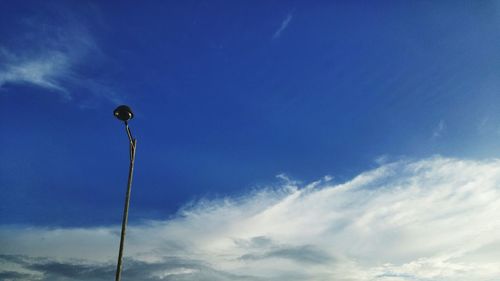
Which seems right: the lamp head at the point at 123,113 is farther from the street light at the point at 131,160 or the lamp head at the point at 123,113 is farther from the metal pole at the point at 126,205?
the metal pole at the point at 126,205

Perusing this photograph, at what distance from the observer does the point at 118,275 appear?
13.0 m

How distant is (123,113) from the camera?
14297mm

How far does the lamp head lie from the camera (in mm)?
14203

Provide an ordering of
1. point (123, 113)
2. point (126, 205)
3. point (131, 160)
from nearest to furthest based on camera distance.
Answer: point (126, 205)
point (123, 113)
point (131, 160)

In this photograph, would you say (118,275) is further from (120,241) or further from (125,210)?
(125,210)

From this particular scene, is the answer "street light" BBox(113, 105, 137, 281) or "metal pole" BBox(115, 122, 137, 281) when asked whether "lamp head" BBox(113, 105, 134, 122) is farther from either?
"metal pole" BBox(115, 122, 137, 281)

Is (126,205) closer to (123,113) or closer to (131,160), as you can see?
(131,160)

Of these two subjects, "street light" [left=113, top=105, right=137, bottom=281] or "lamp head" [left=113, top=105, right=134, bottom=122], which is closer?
"street light" [left=113, top=105, right=137, bottom=281]

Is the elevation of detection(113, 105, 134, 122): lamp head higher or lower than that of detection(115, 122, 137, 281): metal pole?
higher

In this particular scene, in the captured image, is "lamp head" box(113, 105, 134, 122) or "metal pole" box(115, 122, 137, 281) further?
"lamp head" box(113, 105, 134, 122)

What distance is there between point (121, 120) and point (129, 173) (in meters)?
2.08

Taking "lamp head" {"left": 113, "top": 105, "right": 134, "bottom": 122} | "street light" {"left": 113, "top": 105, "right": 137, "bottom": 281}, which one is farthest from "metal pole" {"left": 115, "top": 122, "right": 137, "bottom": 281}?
"lamp head" {"left": 113, "top": 105, "right": 134, "bottom": 122}

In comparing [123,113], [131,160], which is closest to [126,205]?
[131,160]

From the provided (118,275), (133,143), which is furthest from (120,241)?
(133,143)
